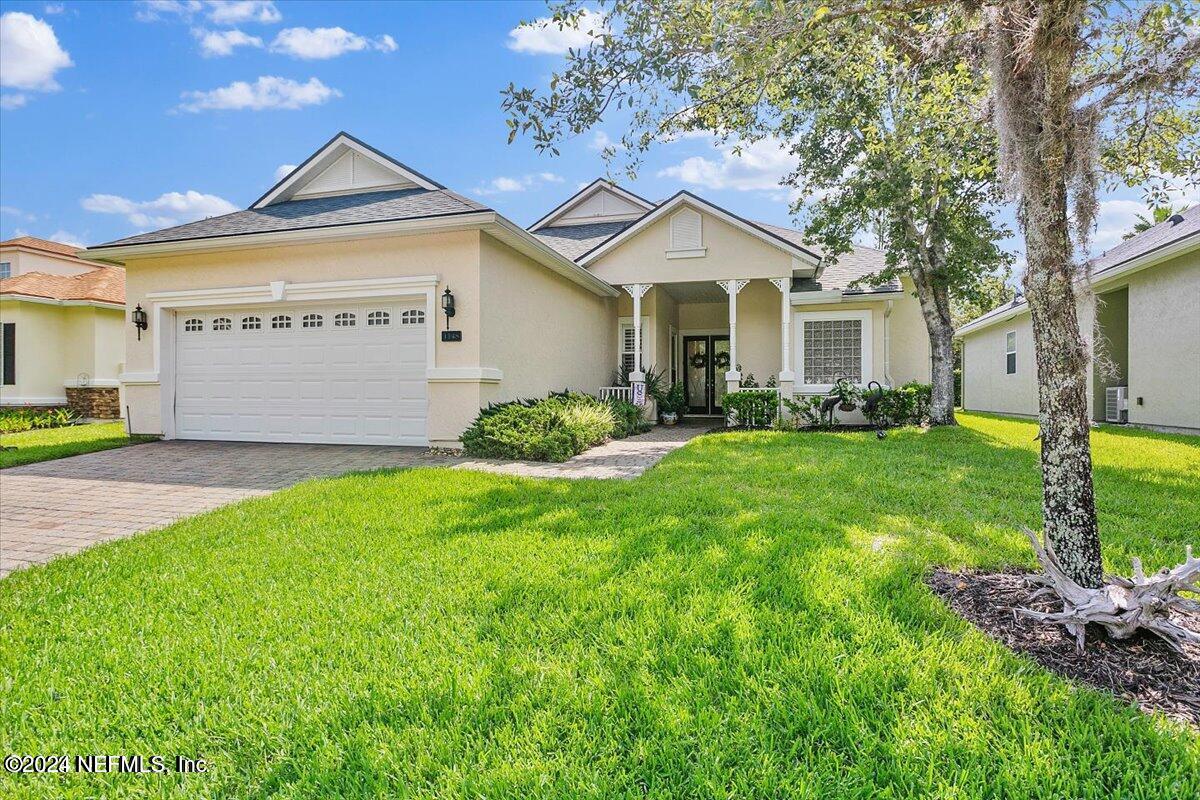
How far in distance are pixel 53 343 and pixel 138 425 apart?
24.8 ft

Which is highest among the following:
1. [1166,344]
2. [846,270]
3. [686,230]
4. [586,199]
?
[586,199]

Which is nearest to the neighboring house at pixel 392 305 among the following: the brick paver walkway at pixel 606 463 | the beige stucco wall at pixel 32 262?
the brick paver walkway at pixel 606 463

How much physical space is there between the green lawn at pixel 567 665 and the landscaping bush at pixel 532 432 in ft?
11.5

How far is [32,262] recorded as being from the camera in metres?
19.2

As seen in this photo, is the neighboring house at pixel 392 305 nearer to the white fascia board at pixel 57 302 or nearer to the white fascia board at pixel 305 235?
the white fascia board at pixel 305 235

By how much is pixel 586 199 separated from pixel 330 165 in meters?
7.75

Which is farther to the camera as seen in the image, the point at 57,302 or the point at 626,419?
the point at 57,302

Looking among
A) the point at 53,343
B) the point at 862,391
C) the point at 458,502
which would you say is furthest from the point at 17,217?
the point at 862,391

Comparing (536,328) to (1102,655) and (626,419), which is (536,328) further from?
(1102,655)

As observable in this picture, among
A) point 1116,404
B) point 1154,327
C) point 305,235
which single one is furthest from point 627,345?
point 1116,404

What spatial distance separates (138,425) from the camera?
35.2 feet

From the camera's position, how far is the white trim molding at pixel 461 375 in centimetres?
900

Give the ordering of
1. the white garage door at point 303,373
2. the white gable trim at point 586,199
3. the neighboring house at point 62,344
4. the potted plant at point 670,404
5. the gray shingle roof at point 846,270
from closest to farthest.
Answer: the white garage door at point 303,373
the gray shingle roof at point 846,270
the potted plant at point 670,404
the neighboring house at point 62,344
the white gable trim at point 586,199

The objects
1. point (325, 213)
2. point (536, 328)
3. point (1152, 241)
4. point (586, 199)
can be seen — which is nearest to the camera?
point (325, 213)
